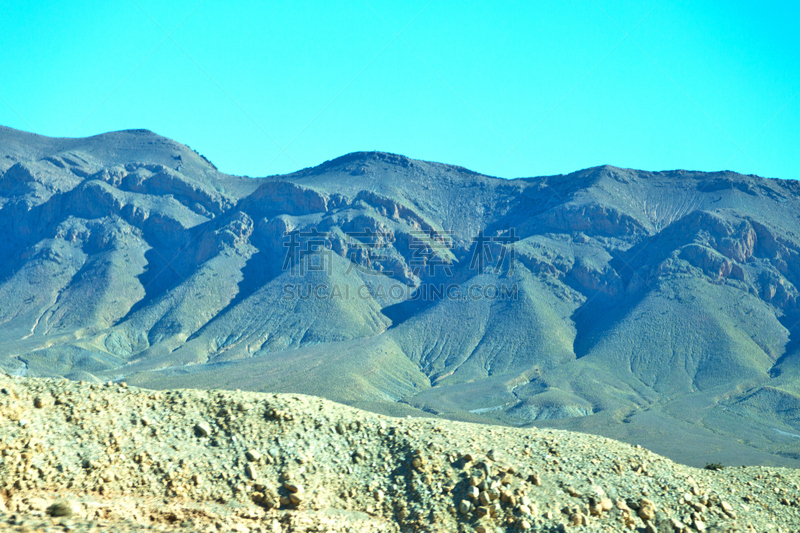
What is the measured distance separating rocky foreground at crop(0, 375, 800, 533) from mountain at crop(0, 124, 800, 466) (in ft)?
142

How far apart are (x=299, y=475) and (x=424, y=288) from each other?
124m

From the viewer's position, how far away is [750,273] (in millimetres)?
121688

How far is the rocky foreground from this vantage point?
1484 cm

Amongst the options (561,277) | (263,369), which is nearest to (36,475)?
(263,369)

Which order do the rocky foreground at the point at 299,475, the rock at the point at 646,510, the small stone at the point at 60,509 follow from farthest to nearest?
the rock at the point at 646,510 < the rocky foreground at the point at 299,475 < the small stone at the point at 60,509

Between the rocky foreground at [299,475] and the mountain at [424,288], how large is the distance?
4338cm

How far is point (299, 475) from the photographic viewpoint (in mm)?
16703

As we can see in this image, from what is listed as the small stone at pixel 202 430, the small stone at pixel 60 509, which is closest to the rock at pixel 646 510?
the small stone at pixel 202 430

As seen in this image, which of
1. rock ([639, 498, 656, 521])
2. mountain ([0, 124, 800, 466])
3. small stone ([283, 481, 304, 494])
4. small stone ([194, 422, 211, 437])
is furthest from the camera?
mountain ([0, 124, 800, 466])

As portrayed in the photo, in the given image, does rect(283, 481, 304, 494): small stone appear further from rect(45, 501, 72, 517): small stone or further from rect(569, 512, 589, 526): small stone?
rect(569, 512, 589, 526): small stone

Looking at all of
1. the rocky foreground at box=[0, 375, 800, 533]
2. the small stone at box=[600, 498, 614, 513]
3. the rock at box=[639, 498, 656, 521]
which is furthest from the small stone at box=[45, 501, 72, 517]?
the rock at box=[639, 498, 656, 521]

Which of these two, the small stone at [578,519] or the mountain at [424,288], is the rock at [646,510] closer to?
the small stone at [578,519]

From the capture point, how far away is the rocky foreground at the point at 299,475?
14844mm

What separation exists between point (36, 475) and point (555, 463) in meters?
13.3
